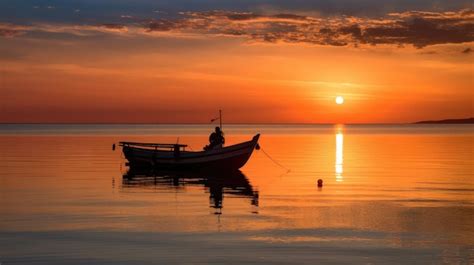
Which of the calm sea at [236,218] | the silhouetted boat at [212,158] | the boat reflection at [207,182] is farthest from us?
the silhouetted boat at [212,158]

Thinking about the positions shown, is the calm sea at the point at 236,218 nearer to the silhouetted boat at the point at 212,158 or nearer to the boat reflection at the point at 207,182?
the boat reflection at the point at 207,182

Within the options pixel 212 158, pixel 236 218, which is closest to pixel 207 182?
pixel 212 158

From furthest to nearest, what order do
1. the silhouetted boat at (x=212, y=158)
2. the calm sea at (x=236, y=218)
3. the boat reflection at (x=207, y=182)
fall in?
the silhouetted boat at (x=212, y=158)
the boat reflection at (x=207, y=182)
the calm sea at (x=236, y=218)

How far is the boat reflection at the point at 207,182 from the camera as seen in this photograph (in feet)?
107

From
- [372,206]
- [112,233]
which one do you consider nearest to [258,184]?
[372,206]

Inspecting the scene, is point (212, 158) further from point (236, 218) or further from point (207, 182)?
point (236, 218)

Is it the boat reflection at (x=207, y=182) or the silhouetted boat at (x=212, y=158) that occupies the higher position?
the silhouetted boat at (x=212, y=158)

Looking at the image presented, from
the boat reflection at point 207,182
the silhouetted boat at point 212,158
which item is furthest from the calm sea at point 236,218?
the silhouetted boat at point 212,158

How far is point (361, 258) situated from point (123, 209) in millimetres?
12624

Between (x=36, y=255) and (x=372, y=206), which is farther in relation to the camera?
(x=372, y=206)

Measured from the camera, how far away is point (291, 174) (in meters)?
44.8

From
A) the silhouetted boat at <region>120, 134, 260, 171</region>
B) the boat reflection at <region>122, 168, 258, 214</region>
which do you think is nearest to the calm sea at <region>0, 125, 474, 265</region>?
the boat reflection at <region>122, 168, 258, 214</region>

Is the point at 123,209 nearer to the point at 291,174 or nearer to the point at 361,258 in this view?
the point at 361,258

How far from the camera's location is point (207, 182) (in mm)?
39750
